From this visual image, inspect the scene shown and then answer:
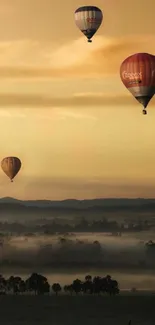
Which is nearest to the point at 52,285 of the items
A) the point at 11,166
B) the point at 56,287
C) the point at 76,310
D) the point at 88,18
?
Answer: the point at 56,287

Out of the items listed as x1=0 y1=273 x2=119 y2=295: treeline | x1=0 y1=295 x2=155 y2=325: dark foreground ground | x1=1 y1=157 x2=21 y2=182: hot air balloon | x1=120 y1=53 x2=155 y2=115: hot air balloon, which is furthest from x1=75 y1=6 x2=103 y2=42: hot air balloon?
x1=0 y1=295 x2=155 y2=325: dark foreground ground

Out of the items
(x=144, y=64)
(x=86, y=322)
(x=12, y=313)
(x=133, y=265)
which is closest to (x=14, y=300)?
(x=12, y=313)

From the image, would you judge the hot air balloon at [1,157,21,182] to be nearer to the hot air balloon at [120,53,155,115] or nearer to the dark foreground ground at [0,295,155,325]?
the hot air balloon at [120,53,155,115]

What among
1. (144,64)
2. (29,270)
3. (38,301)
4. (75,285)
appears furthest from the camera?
(38,301)

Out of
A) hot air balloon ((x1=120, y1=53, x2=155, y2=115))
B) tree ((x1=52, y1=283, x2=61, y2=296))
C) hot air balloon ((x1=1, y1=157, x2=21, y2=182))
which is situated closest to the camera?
hot air balloon ((x1=120, y1=53, x2=155, y2=115))

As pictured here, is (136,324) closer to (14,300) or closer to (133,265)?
(133,265)

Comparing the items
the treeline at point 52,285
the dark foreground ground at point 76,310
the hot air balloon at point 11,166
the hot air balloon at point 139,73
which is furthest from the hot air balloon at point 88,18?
the dark foreground ground at point 76,310

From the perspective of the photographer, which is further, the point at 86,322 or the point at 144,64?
the point at 86,322
